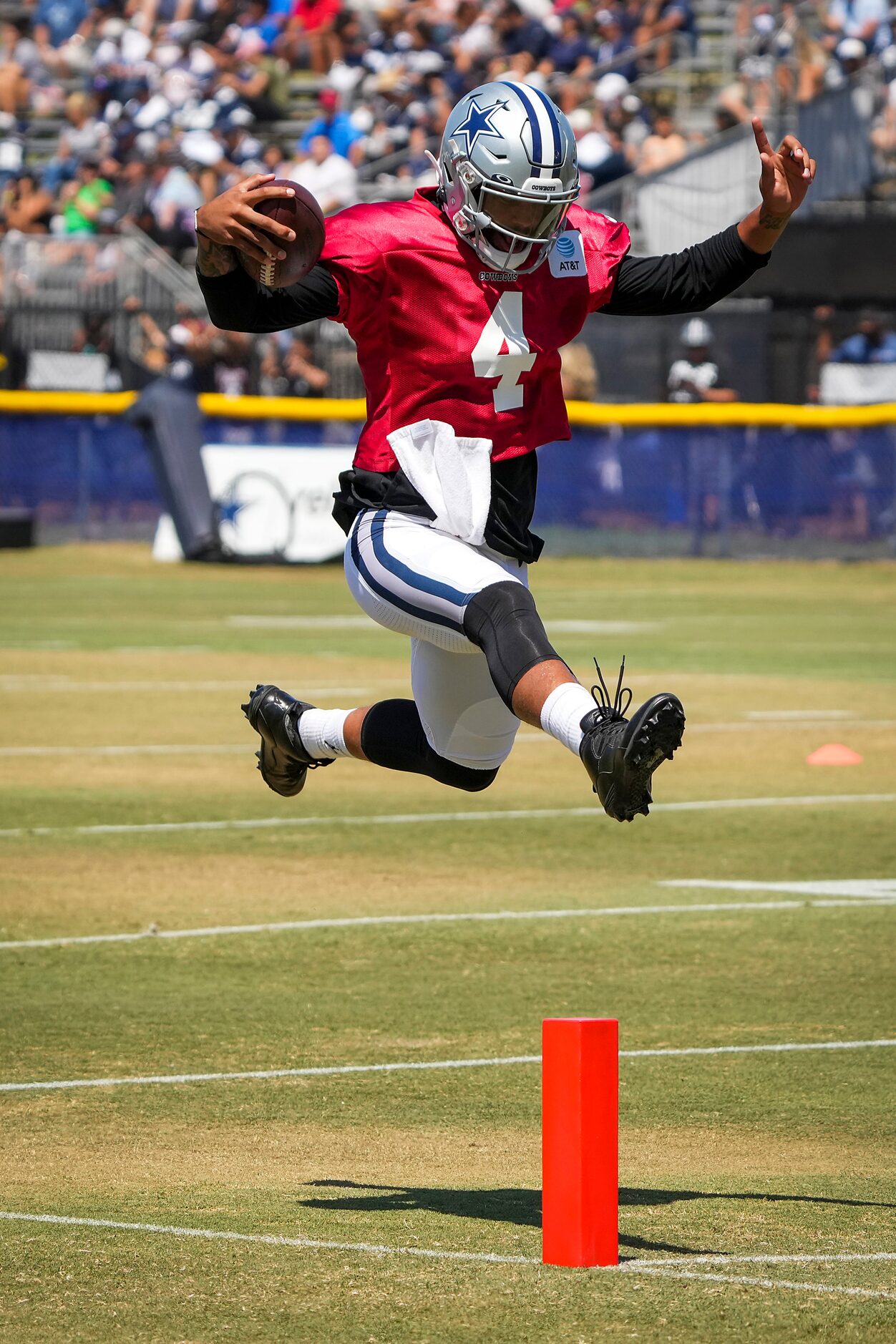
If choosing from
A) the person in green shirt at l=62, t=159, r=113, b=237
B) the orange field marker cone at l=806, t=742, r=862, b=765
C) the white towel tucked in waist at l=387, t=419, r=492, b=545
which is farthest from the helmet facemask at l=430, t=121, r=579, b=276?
the person in green shirt at l=62, t=159, r=113, b=237

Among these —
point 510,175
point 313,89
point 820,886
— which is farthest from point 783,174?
point 313,89

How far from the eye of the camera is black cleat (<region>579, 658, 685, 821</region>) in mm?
4887

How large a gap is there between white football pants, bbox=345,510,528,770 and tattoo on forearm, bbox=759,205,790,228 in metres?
1.12

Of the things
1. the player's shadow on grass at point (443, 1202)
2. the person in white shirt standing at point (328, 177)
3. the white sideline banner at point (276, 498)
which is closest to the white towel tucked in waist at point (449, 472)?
the player's shadow on grass at point (443, 1202)

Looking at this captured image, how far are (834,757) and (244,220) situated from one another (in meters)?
7.70

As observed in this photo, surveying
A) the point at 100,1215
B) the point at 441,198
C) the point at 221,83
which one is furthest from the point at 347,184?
the point at 100,1215

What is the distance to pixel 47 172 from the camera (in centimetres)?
3191

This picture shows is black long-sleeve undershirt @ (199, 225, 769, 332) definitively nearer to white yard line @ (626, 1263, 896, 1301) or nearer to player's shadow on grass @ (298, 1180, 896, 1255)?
player's shadow on grass @ (298, 1180, 896, 1255)

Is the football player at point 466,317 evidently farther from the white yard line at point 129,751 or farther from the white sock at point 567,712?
the white yard line at point 129,751

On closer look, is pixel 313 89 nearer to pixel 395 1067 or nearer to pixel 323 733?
pixel 323 733

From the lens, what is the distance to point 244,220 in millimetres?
5535

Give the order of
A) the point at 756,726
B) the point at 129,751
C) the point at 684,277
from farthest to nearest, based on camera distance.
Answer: the point at 756,726
the point at 129,751
the point at 684,277

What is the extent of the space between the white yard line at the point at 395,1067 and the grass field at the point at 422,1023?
0.09 ft

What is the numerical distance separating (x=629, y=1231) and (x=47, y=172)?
28.8 metres
